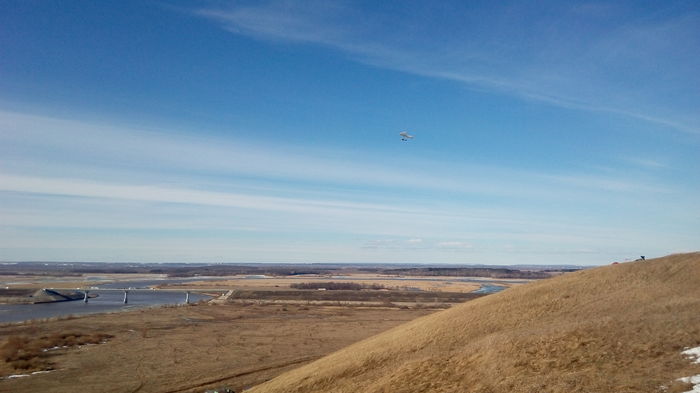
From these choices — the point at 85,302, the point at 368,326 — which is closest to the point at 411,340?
the point at 368,326

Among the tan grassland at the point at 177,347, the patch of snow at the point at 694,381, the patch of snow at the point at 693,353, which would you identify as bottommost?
the tan grassland at the point at 177,347

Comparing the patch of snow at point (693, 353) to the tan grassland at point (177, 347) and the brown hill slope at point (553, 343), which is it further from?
the tan grassland at point (177, 347)

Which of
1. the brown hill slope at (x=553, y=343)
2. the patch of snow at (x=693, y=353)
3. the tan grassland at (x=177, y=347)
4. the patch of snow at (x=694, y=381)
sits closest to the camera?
the patch of snow at (x=694, y=381)

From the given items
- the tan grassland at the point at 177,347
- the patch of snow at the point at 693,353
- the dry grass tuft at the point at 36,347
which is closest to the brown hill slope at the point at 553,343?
the patch of snow at the point at 693,353

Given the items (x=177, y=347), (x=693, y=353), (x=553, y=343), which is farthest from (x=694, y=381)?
(x=177, y=347)

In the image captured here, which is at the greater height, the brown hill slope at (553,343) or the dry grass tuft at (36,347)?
the brown hill slope at (553,343)

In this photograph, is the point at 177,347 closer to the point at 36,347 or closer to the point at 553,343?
the point at 36,347

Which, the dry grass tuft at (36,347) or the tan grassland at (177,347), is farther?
the dry grass tuft at (36,347)
